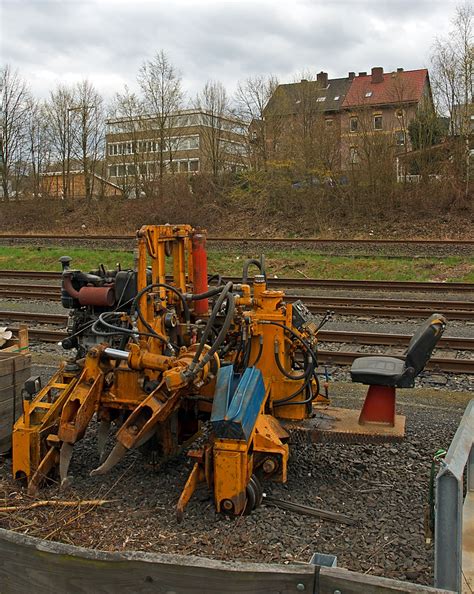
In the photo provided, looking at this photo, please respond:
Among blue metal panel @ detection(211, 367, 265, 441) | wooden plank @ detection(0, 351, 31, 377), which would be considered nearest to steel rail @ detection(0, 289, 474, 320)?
wooden plank @ detection(0, 351, 31, 377)

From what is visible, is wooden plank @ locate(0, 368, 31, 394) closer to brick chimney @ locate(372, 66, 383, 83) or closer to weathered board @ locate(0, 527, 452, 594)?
weathered board @ locate(0, 527, 452, 594)

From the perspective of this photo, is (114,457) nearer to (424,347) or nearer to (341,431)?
(341,431)

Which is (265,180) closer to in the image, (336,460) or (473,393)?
(473,393)

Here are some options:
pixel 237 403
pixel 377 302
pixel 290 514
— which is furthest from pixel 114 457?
pixel 377 302

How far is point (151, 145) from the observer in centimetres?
3081

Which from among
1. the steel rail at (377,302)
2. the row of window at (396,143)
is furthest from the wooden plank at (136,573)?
the row of window at (396,143)

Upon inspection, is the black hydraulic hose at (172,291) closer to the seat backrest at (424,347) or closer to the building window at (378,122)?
the seat backrest at (424,347)

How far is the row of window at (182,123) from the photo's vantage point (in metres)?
30.9

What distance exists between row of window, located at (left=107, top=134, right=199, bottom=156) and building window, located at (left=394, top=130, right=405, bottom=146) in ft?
Result: 35.2

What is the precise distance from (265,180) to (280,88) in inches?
237

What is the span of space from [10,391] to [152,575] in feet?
12.4

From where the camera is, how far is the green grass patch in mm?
15602

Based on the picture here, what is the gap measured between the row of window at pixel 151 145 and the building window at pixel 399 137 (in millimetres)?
10714

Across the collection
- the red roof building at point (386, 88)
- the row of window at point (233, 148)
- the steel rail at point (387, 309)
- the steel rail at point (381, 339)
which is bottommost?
the steel rail at point (381, 339)
